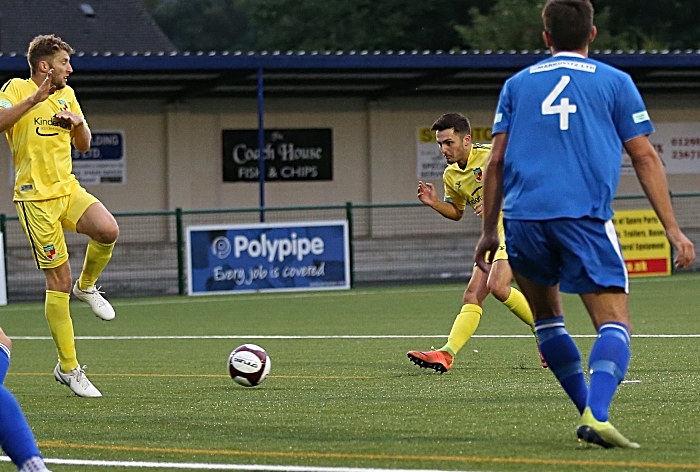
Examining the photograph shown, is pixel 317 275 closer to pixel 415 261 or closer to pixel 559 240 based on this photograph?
pixel 415 261

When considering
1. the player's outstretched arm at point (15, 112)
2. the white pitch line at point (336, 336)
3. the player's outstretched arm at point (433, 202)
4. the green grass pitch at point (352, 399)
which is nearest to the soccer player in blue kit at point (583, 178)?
the green grass pitch at point (352, 399)

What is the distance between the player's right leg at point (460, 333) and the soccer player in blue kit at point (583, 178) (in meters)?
3.99

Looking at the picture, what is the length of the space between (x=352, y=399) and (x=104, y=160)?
20.4m

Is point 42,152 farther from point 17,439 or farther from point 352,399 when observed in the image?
point 17,439

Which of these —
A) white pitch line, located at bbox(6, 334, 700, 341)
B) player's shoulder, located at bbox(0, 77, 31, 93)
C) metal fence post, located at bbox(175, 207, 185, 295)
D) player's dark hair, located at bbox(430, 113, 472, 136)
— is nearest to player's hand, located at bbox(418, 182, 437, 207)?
player's dark hair, located at bbox(430, 113, 472, 136)

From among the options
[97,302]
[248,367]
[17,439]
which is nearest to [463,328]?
[248,367]

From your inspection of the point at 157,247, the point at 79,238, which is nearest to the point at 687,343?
the point at 157,247

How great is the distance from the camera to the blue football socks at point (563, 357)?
20.4 ft

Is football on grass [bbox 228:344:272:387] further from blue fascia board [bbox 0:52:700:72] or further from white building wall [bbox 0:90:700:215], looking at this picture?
white building wall [bbox 0:90:700:215]

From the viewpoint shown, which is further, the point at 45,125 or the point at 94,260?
the point at 94,260

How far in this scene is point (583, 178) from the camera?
5793 millimetres

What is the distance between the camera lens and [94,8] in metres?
45.3

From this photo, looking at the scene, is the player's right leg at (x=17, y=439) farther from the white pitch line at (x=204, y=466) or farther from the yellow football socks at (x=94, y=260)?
the yellow football socks at (x=94, y=260)

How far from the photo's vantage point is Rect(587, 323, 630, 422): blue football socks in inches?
224
